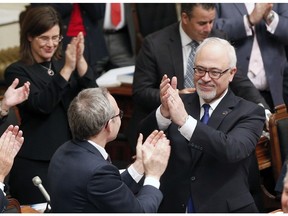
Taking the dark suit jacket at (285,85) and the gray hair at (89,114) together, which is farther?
the dark suit jacket at (285,85)

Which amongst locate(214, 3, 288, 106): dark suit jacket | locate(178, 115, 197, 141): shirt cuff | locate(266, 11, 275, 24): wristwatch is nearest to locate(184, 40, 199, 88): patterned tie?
locate(214, 3, 288, 106): dark suit jacket

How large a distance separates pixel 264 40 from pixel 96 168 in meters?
2.44

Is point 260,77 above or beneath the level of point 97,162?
beneath

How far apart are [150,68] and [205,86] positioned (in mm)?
954

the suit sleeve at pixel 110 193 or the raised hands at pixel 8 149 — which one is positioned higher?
the raised hands at pixel 8 149

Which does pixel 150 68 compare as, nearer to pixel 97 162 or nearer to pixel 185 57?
pixel 185 57

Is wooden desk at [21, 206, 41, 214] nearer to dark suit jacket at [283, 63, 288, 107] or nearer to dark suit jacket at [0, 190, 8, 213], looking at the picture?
dark suit jacket at [0, 190, 8, 213]

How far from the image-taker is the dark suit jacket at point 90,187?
11.4ft

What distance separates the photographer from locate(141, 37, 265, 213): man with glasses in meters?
3.96

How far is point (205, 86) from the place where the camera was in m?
4.12

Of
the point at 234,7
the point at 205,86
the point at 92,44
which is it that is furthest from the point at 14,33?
the point at 205,86

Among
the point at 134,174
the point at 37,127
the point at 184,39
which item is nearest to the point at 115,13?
the point at 184,39

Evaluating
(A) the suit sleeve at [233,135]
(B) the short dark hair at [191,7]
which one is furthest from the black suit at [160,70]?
(A) the suit sleeve at [233,135]

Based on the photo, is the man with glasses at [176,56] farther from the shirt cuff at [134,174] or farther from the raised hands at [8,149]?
the raised hands at [8,149]
